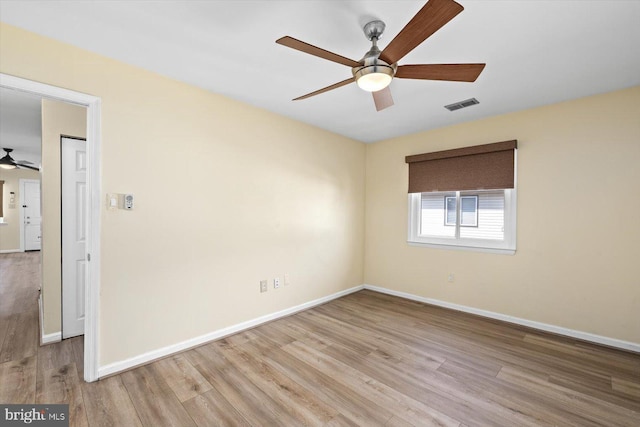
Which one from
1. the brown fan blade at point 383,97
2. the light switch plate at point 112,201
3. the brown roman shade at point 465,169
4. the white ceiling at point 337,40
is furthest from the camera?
the brown roman shade at point 465,169

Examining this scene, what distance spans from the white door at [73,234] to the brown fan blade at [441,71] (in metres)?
3.29

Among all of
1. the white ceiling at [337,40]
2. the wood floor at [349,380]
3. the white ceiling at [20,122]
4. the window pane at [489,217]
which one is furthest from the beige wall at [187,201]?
the window pane at [489,217]

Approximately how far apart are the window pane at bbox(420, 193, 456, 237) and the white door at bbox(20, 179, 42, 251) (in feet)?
35.0

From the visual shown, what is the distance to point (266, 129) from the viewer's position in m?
3.29

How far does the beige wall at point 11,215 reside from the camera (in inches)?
305

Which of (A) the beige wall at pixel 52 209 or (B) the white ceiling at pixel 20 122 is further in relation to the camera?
(B) the white ceiling at pixel 20 122

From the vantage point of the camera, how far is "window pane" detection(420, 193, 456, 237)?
390 centimetres

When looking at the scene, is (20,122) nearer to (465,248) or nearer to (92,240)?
(92,240)

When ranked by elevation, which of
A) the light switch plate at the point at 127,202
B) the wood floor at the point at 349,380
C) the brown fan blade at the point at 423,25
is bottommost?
the wood floor at the point at 349,380

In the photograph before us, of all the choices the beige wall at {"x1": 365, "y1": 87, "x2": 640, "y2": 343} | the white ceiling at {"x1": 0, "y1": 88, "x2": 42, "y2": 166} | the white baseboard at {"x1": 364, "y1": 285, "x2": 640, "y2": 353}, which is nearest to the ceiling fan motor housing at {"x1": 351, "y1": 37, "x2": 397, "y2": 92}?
the beige wall at {"x1": 365, "y1": 87, "x2": 640, "y2": 343}

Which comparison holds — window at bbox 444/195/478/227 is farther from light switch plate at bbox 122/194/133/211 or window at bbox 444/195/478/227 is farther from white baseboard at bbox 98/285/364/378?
light switch plate at bbox 122/194/133/211

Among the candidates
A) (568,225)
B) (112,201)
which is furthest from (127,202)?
(568,225)

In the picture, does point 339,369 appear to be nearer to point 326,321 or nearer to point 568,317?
point 326,321

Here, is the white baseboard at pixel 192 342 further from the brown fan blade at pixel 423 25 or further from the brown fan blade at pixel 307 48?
the brown fan blade at pixel 423 25
